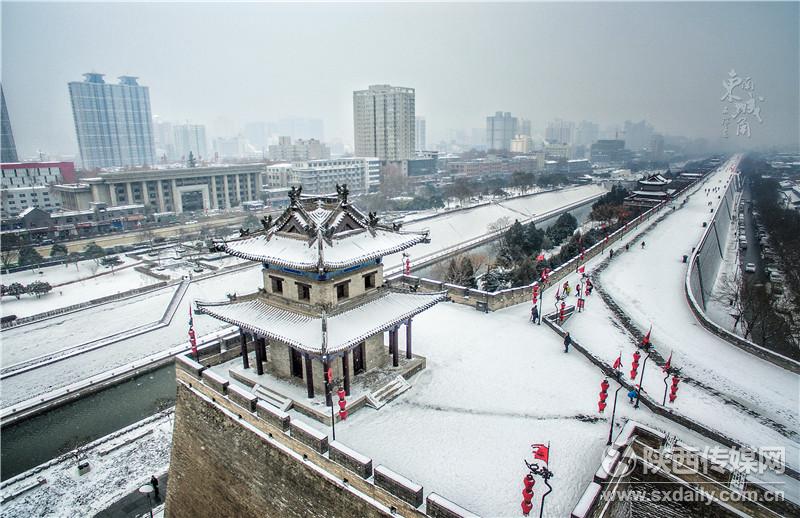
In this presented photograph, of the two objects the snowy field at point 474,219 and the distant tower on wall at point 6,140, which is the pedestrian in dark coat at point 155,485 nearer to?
the snowy field at point 474,219

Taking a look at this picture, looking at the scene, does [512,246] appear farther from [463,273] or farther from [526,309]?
[526,309]

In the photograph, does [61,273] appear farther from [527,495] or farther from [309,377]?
[527,495]

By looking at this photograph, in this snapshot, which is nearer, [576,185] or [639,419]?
[639,419]

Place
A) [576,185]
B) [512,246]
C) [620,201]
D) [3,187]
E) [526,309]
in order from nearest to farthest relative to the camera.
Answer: [526,309], [512,246], [620,201], [3,187], [576,185]

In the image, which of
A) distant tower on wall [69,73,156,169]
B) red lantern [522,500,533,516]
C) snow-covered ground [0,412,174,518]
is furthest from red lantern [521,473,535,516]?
distant tower on wall [69,73,156,169]

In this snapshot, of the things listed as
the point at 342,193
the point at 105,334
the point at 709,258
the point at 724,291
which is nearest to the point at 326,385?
the point at 342,193

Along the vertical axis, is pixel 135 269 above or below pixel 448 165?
below

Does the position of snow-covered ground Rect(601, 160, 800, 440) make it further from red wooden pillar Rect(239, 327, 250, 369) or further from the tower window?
red wooden pillar Rect(239, 327, 250, 369)

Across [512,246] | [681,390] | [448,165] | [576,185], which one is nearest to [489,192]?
[576,185]
